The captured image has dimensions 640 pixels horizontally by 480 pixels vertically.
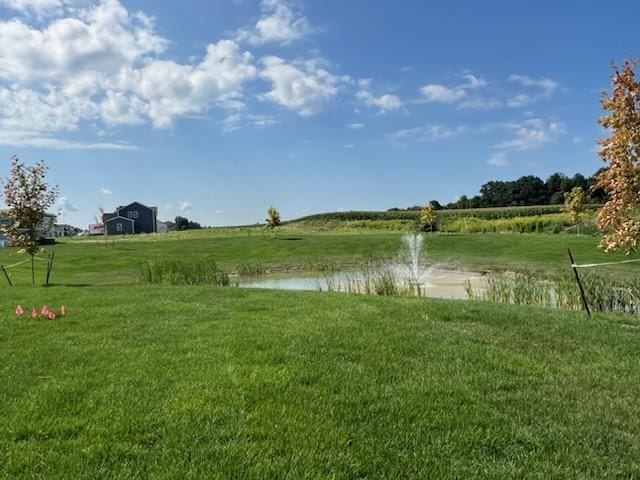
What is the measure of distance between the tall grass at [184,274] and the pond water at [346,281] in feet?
5.93

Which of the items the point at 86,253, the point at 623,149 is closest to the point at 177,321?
the point at 623,149

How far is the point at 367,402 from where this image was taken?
15.8 ft

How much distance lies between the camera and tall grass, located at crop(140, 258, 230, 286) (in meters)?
16.4

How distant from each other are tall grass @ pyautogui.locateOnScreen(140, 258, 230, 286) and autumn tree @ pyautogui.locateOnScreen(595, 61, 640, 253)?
38.6 feet

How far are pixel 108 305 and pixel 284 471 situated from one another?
7.66m

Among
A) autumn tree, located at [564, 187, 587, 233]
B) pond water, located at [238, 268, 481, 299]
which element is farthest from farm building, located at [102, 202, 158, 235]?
pond water, located at [238, 268, 481, 299]

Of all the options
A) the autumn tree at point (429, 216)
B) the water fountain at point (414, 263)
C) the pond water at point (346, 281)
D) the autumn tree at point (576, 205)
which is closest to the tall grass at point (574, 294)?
the pond water at point (346, 281)

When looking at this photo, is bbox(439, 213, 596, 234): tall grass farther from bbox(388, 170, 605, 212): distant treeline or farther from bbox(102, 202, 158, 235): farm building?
bbox(102, 202, 158, 235): farm building

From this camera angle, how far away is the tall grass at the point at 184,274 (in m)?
16.4

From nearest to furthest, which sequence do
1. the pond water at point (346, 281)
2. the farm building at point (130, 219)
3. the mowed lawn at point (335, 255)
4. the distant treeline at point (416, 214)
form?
the pond water at point (346, 281), the mowed lawn at point (335, 255), the distant treeline at point (416, 214), the farm building at point (130, 219)

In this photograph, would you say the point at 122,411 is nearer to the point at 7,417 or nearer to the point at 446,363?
the point at 7,417

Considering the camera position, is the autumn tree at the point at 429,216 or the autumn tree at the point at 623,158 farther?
the autumn tree at the point at 429,216

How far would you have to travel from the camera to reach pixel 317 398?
4844 millimetres

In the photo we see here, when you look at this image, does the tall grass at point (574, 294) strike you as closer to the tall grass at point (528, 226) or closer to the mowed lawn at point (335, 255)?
the mowed lawn at point (335, 255)
